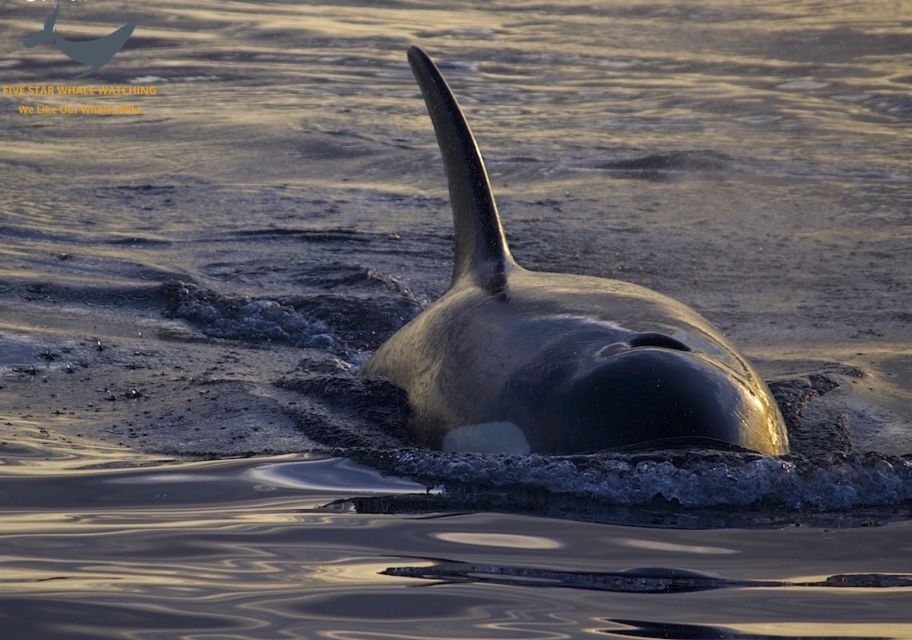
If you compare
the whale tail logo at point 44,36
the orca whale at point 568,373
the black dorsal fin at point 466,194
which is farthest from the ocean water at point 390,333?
the whale tail logo at point 44,36

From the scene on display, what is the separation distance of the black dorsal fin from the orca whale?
0.03 metres

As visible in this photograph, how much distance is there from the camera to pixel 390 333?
9.05 meters

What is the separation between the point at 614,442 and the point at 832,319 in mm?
5183

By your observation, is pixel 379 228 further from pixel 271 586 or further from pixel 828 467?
pixel 271 586

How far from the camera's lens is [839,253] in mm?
11617

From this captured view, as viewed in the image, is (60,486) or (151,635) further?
(60,486)

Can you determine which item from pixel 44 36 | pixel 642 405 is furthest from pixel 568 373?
pixel 44 36

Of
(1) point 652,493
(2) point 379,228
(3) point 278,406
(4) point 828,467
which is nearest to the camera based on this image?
(1) point 652,493

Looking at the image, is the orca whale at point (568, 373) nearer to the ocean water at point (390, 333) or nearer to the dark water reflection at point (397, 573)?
the ocean water at point (390, 333)

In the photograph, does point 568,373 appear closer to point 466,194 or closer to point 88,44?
point 466,194

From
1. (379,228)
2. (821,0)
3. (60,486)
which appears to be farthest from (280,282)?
(821,0)

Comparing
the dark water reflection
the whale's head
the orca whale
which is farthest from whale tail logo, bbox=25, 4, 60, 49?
the whale's head

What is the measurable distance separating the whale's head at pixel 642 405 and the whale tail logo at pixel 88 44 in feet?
59.3

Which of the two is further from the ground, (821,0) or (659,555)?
(821,0)
